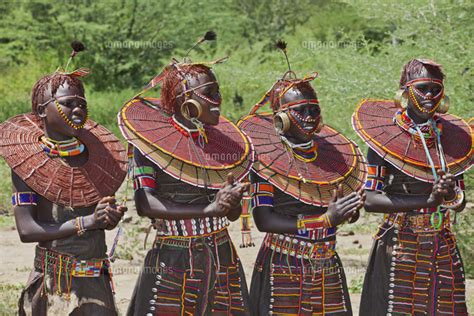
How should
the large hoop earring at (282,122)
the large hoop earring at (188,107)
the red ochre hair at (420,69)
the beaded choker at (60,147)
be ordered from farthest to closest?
the red ochre hair at (420,69), the large hoop earring at (282,122), the large hoop earring at (188,107), the beaded choker at (60,147)

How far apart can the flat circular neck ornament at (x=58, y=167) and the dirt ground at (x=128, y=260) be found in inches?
91.6

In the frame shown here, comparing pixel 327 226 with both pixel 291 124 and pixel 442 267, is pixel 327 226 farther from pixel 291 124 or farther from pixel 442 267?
pixel 442 267

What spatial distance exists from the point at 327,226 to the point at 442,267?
1.01 meters

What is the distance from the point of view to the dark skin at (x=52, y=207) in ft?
13.9

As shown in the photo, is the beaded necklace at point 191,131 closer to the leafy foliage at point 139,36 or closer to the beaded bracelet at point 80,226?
the beaded bracelet at point 80,226

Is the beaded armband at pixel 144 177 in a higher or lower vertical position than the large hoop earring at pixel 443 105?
lower

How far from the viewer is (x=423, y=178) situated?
5148 mm

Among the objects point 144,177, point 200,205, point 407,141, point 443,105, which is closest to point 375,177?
point 407,141

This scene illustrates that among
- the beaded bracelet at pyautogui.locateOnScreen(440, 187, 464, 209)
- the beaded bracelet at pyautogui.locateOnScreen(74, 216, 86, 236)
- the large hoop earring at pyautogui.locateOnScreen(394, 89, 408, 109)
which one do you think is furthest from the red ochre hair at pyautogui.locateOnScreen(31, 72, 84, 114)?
the beaded bracelet at pyautogui.locateOnScreen(440, 187, 464, 209)

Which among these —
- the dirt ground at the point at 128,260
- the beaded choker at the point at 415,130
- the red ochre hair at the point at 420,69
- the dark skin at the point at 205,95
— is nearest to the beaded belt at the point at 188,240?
the dark skin at the point at 205,95

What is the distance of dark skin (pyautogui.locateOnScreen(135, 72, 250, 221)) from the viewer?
14.4ft

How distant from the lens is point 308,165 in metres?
4.96

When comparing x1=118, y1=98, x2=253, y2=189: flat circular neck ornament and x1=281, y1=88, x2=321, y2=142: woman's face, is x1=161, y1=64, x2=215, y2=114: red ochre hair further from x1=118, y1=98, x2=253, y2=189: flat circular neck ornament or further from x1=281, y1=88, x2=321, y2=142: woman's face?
x1=281, y1=88, x2=321, y2=142: woman's face

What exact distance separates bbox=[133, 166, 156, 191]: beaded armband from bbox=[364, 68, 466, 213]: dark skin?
1.37 meters
